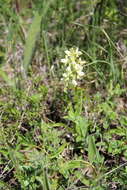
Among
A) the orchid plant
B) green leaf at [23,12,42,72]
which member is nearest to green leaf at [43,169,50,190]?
the orchid plant

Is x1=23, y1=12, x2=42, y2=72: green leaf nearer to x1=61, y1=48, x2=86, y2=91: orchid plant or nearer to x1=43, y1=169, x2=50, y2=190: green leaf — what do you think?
x1=61, y1=48, x2=86, y2=91: orchid plant

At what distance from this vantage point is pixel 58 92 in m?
2.51

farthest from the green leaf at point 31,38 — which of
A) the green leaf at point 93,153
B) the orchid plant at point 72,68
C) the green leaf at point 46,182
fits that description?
the green leaf at point 46,182

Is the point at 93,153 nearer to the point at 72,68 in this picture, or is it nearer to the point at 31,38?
the point at 72,68

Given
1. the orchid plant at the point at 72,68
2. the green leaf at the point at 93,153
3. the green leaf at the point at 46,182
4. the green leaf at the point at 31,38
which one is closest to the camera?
A: the green leaf at the point at 46,182

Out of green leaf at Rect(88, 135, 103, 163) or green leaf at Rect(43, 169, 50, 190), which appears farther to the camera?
green leaf at Rect(88, 135, 103, 163)

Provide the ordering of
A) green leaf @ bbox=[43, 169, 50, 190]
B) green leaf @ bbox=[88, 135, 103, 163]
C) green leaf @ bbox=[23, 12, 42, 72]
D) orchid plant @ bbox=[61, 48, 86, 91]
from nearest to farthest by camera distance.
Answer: green leaf @ bbox=[43, 169, 50, 190], green leaf @ bbox=[88, 135, 103, 163], orchid plant @ bbox=[61, 48, 86, 91], green leaf @ bbox=[23, 12, 42, 72]

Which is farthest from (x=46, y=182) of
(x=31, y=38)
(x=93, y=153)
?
(x=31, y=38)

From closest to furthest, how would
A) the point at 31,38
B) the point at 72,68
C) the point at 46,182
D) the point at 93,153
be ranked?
the point at 46,182, the point at 93,153, the point at 72,68, the point at 31,38

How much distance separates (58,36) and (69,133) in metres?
0.90

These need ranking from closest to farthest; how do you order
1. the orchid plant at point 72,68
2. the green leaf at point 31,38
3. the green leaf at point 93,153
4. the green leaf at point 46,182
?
the green leaf at point 46,182, the green leaf at point 93,153, the orchid plant at point 72,68, the green leaf at point 31,38

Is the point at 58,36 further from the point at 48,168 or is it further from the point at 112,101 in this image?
the point at 48,168

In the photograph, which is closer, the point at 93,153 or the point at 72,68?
the point at 93,153

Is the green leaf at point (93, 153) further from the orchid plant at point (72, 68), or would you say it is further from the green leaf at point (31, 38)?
the green leaf at point (31, 38)
